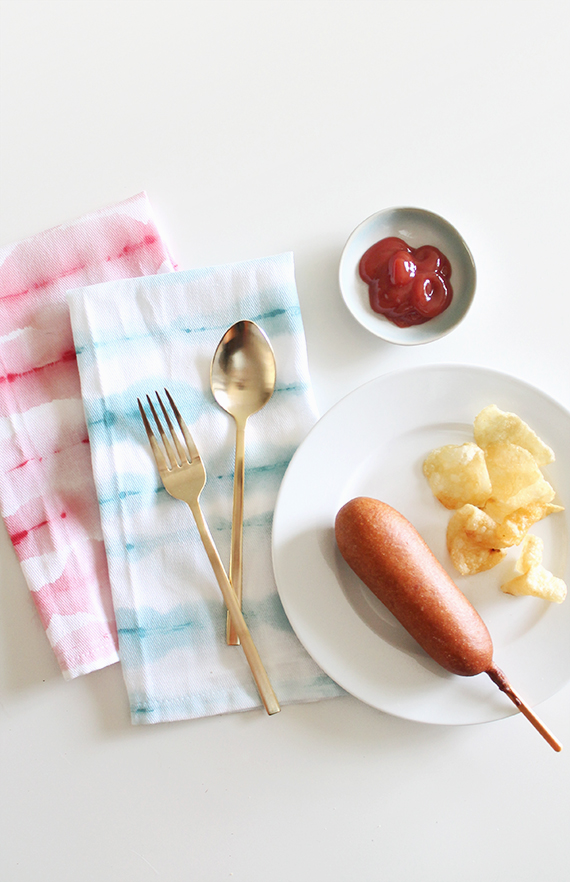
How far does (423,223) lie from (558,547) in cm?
52

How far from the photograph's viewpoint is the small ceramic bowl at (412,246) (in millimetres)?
948

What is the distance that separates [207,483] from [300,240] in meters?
0.40

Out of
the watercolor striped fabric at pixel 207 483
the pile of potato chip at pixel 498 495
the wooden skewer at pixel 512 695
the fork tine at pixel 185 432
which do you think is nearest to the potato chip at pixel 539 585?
the pile of potato chip at pixel 498 495

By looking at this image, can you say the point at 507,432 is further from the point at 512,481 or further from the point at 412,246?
the point at 412,246

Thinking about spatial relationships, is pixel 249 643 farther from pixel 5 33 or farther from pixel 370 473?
pixel 5 33

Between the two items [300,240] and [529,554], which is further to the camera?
[300,240]

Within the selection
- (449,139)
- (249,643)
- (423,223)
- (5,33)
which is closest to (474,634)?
(249,643)

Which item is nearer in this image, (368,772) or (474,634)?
(474,634)

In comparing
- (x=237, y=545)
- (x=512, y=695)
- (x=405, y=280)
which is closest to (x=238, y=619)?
(x=237, y=545)

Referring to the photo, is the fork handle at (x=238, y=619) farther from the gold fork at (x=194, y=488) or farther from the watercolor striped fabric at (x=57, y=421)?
the watercolor striped fabric at (x=57, y=421)

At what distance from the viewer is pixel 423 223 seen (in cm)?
97

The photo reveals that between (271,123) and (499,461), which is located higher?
(271,123)

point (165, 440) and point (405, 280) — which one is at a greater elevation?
point (405, 280)

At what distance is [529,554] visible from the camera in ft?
2.97
